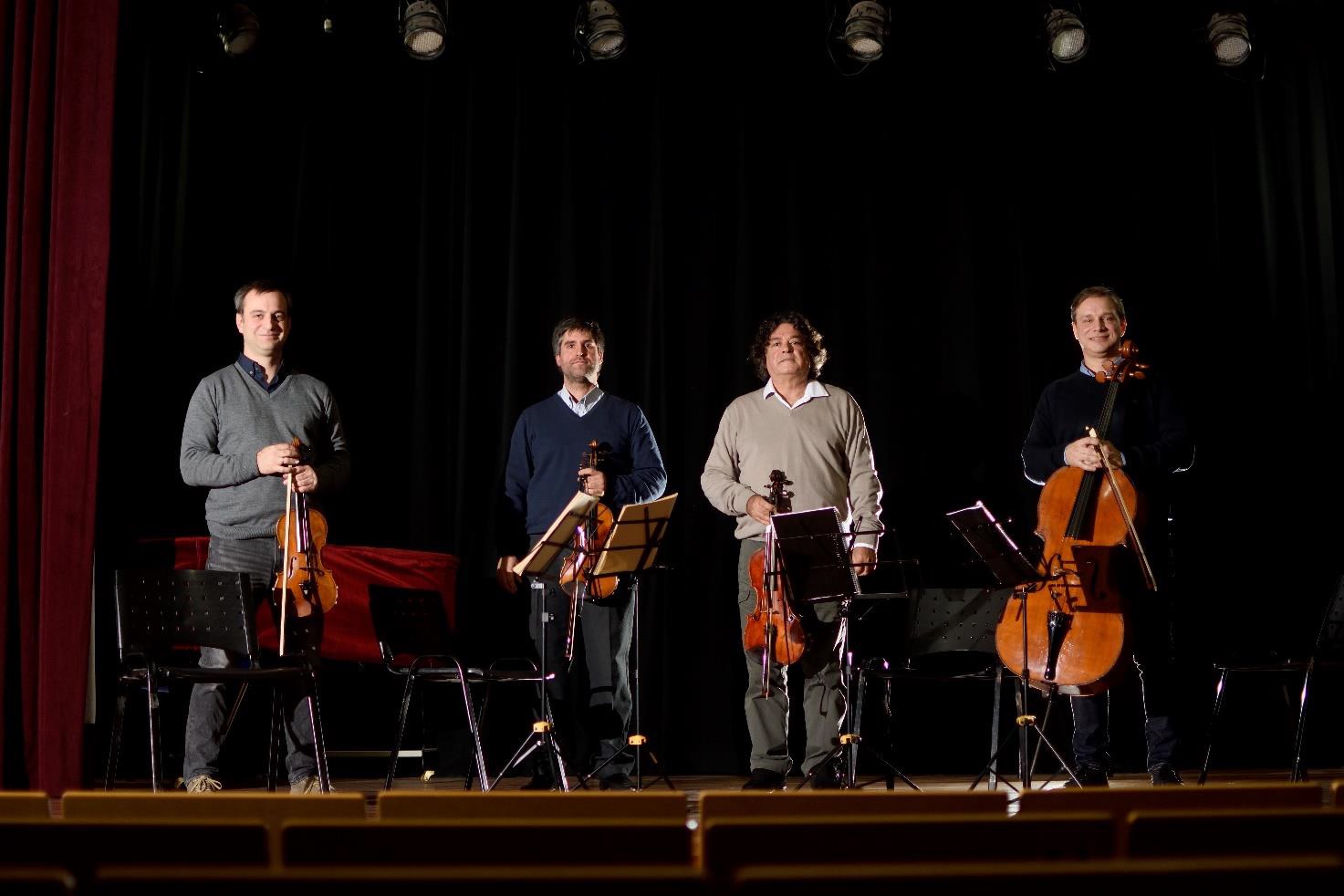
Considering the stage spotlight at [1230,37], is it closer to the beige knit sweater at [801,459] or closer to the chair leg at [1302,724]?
the beige knit sweater at [801,459]

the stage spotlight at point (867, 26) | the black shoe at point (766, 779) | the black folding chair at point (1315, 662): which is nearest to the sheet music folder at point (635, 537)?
the black shoe at point (766, 779)

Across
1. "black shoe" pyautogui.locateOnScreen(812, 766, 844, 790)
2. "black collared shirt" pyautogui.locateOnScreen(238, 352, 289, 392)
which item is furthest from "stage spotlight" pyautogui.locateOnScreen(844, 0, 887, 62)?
"black shoe" pyautogui.locateOnScreen(812, 766, 844, 790)

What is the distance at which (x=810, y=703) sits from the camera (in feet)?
15.8

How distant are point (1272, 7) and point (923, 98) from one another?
1.65m

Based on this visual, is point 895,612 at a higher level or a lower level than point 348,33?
lower

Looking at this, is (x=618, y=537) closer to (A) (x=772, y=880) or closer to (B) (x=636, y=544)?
(B) (x=636, y=544)

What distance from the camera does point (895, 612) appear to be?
5.70 metres

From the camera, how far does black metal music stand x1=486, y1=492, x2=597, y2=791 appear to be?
4.31 m

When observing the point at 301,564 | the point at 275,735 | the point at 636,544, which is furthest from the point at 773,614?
the point at 275,735

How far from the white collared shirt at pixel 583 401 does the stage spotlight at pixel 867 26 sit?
1.91m

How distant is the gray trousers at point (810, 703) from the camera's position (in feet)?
15.7

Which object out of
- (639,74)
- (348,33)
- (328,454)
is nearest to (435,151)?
(348,33)

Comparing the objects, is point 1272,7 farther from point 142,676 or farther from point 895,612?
point 142,676

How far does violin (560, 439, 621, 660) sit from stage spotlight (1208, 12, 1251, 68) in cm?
333
